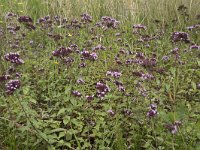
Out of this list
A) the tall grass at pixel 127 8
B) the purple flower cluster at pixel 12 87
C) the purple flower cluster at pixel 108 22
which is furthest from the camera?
the tall grass at pixel 127 8

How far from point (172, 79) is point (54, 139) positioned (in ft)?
4.79

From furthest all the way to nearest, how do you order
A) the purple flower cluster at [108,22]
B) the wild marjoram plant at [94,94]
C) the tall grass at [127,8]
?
the tall grass at [127,8], the purple flower cluster at [108,22], the wild marjoram plant at [94,94]

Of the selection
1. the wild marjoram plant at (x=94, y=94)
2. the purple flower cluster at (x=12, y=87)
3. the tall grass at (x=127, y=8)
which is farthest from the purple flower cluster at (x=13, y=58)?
the tall grass at (x=127, y=8)

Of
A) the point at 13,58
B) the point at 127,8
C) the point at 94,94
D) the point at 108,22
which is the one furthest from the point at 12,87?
the point at 127,8

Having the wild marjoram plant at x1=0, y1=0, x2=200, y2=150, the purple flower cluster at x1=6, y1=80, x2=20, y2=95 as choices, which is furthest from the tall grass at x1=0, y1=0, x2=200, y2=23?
the purple flower cluster at x1=6, y1=80, x2=20, y2=95

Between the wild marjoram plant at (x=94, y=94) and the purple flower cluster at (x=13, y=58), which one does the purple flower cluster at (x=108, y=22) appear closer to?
the wild marjoram plant at (x=94, y=94)

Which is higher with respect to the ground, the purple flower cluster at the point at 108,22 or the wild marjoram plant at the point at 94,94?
the purple flower cluster at the point at 108,22

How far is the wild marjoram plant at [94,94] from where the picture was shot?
2.26m

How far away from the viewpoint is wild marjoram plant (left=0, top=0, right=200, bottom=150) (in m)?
2.26

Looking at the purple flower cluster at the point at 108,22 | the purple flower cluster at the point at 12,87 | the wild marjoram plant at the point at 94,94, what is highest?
the purple flower cluster at the point at 108,22

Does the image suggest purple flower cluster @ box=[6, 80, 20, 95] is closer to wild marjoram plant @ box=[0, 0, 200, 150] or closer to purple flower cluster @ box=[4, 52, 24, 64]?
wild marjoram plant @ box=[0, 0, 200, 150]

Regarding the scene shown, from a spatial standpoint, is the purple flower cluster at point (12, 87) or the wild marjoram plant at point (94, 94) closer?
the purple flower cluster at point (12, 87)

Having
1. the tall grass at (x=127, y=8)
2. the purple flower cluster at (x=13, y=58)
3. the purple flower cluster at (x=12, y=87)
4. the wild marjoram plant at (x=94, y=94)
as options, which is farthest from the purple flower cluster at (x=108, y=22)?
the purple flower cluster at (x=12, y=87)

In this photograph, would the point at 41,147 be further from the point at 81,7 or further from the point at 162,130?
the point at 81,7
